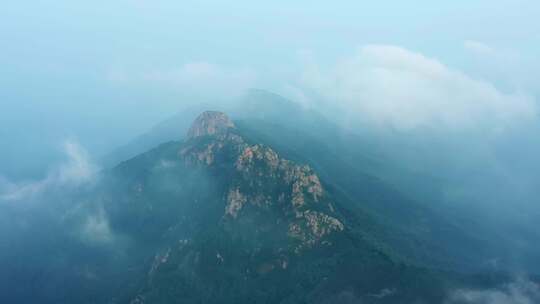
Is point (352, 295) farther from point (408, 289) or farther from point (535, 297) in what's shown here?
point (535, 297)

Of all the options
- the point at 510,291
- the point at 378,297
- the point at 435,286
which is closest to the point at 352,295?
the point at 378,297

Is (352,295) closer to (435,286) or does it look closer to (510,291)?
(435,286)

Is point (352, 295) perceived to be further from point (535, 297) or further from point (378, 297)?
point (535, 297)

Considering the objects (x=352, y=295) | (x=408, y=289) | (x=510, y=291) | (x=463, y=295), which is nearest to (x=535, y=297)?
(x=510, y=291)

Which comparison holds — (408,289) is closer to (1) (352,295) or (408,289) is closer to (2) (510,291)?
(1) (352,295)

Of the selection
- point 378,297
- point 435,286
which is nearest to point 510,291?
point 435,286
